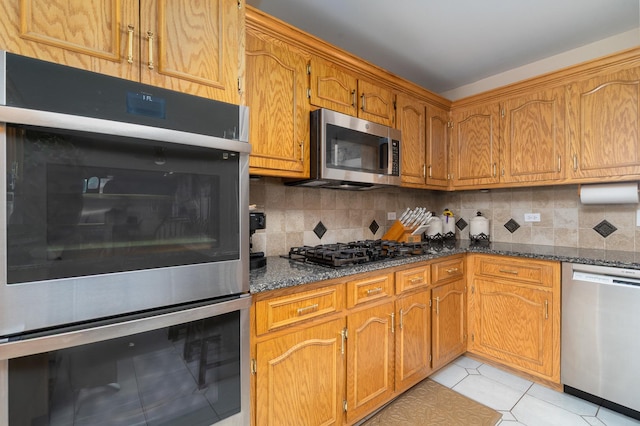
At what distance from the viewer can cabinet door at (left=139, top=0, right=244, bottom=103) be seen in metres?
1.03

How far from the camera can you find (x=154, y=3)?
3.42ft

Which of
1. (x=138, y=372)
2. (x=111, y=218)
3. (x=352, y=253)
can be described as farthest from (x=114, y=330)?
(x=352, y=253)

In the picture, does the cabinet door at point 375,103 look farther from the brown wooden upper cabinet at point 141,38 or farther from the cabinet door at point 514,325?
the cabinet door at point 514,325

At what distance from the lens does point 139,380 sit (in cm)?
96

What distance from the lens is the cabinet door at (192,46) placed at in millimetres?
1034

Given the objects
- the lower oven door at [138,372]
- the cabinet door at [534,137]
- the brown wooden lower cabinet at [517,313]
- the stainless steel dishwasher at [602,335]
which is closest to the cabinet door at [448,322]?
the brown wooden lower cabinet at [517,313]

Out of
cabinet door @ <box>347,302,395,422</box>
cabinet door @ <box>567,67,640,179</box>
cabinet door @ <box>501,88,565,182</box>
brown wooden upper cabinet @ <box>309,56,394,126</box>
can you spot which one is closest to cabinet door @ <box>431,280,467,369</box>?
cabinet door @ <box>347,302,395,422</box>

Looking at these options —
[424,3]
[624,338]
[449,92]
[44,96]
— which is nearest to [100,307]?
[44,96]

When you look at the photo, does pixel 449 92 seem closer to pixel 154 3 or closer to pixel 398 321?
pixel 398 321

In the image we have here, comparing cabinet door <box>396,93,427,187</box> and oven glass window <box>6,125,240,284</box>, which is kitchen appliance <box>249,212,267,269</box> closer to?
oven glass window <box>6,125,240,284</box>

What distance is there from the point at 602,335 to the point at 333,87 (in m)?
2.31

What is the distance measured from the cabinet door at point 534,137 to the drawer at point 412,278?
46.3 inches

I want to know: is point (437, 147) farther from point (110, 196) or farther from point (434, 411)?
point (110, 196)

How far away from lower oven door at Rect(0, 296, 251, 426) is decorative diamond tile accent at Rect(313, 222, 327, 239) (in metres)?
1.10
